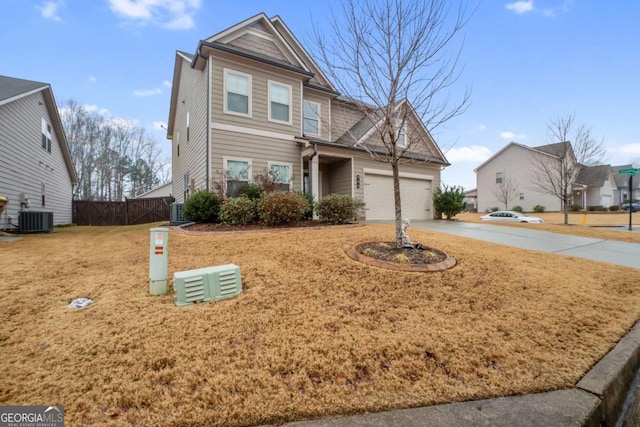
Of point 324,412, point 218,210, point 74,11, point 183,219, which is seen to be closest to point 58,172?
point 74,11

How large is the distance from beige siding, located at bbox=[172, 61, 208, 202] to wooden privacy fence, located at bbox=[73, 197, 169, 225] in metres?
3.77

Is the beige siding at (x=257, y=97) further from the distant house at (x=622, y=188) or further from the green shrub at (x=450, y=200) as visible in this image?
the distant house at (x=622, y=188)

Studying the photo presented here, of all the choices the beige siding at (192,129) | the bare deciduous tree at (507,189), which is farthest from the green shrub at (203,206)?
the bare deciduous tree at (507,189)

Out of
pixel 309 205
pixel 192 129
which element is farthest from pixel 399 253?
pixel 192 129

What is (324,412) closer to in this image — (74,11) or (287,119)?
(287,119)

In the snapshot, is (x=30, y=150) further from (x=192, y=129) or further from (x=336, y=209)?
(x=336, y=209)

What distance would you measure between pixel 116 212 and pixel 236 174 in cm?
1268

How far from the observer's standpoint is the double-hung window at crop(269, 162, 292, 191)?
10.2 m

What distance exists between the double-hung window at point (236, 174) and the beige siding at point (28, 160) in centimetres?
742

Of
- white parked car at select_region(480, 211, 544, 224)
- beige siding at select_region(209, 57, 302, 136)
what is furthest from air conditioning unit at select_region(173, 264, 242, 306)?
white parked car at select_region(480, 211, 544, 224)

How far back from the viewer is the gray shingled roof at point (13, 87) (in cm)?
941

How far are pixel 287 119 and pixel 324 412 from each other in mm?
10391

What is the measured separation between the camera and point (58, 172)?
15.2 m

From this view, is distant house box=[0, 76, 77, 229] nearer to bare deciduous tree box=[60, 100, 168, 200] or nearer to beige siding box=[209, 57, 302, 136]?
beige siding box=[209, 57, 302, 136]
